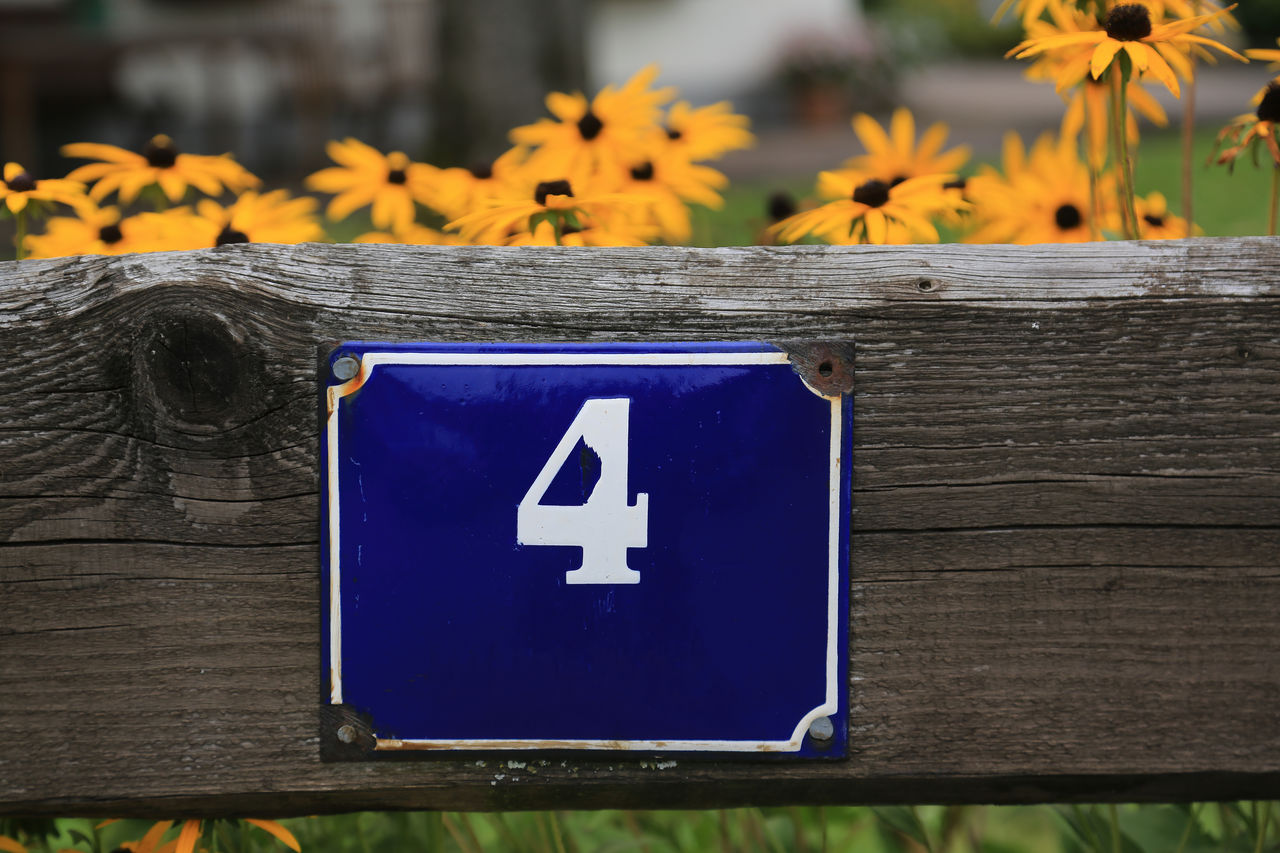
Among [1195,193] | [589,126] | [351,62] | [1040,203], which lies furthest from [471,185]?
[351,62]

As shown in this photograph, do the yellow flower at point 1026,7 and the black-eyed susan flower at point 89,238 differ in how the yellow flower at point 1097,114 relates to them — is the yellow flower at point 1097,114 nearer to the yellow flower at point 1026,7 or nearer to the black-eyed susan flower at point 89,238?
the yellow flower at point 1026,7

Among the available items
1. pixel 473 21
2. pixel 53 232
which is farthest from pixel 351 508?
pixel 473 21

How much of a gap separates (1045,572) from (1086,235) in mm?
654

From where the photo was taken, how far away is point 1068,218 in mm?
1484

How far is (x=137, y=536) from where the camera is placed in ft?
3.13

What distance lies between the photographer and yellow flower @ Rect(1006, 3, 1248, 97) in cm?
107

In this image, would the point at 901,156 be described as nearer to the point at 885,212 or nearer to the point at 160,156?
the point at 885,212

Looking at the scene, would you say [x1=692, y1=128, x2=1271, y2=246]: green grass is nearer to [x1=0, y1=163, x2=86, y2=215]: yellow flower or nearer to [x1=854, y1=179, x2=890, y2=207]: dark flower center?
[x1=854, y1=179, x2=890, y2=207]: dark flower center

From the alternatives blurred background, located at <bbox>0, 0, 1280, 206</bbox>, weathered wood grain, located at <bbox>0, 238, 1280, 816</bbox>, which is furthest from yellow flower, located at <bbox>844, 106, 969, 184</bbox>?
blurred background, located at <bbox>0, 0, 1280, 206</bbox>

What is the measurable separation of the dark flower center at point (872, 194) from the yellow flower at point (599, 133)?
0.35 m

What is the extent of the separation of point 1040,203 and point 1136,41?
42 cm

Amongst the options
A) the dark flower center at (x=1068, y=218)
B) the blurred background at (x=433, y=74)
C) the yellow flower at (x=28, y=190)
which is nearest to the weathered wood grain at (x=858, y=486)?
the yellow flower at (x=28, y=190)

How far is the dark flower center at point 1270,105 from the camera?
1092 millimetres

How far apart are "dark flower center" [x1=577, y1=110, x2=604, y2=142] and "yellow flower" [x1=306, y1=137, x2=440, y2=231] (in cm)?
21
